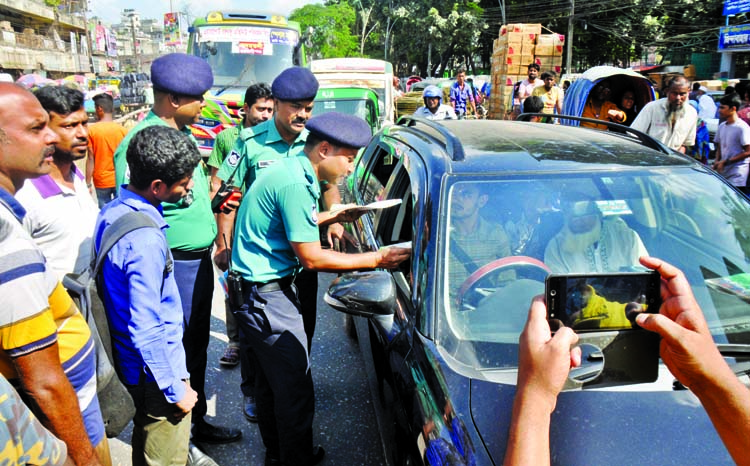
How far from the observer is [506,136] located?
271 cm

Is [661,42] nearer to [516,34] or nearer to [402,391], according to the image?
[516,34]

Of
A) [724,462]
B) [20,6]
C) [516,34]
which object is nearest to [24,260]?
[724,462]

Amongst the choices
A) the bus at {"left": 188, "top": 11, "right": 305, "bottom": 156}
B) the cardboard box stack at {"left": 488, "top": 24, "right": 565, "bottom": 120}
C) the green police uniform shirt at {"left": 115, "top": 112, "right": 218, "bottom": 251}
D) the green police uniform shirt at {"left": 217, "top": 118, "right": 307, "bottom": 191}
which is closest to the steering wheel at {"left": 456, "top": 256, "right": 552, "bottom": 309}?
the green police uniform shirt at {"left": 115, "top": 112, "right": 218, "bottom": 251}

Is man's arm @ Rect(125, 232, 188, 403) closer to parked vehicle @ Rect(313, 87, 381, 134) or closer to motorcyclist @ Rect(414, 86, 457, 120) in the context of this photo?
motorcyclist @ Rect(414, 86, 457, 120)

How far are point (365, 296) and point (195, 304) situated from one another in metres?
1.13

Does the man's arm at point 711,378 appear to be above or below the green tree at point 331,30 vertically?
below

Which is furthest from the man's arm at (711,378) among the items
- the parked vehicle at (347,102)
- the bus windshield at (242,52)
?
the bus windshield at (242,52)

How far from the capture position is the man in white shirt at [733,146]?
209 inches

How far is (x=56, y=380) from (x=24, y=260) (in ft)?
1.00

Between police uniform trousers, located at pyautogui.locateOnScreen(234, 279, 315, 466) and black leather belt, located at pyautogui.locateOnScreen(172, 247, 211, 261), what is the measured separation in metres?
0.47

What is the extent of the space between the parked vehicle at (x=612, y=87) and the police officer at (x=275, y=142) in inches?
177

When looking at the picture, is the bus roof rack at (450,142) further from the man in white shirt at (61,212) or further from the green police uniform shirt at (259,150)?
the man in white shirt at (61,212)

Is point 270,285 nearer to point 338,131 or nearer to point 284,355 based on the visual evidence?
point 284,355

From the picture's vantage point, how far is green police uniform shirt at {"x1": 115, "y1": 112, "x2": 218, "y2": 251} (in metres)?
2.62
